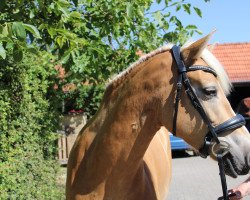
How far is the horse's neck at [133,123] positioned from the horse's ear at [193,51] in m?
0.13

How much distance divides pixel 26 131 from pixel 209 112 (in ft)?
10.3

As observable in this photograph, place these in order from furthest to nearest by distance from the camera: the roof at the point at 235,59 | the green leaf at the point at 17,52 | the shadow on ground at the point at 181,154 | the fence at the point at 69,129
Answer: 1. the roof at the point at 235,59
2. the shadow on ground at the point at 181,154
3. the fence at the point at 69,129
4. the green leaf at the point at 17,52

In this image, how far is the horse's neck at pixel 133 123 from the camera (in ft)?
8.45

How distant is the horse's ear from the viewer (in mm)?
2436

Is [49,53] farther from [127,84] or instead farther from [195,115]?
[195,115]

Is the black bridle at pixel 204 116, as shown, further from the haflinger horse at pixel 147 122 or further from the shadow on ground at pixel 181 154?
the shadow on ground at pixel 181 154

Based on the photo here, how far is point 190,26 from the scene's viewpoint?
716cm

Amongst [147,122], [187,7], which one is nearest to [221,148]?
[147,122]

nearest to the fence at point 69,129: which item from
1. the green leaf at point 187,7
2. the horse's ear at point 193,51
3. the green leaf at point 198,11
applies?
the green leaf at point 187,7

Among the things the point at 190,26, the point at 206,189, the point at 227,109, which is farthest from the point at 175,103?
the point at 206,189

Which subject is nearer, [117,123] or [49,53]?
[117,123]

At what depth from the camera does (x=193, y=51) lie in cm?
251

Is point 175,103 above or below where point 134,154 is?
above

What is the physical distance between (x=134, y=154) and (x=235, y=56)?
17.9m
